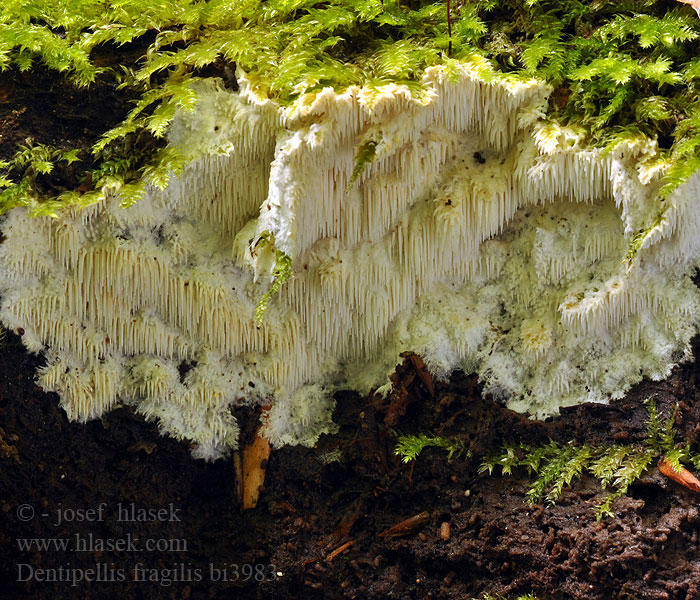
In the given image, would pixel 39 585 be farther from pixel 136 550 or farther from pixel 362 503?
pixel 362 503

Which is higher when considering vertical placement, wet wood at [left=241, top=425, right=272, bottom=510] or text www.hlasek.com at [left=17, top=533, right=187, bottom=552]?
wet wood at [left=241, top=425, right=272, bottom=510]

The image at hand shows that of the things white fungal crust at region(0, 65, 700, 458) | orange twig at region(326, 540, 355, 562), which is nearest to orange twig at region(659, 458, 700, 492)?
white fungal crust at region(0, 65, 700, 458)

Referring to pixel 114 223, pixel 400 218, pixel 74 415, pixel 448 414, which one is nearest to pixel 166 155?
pixel 114 223

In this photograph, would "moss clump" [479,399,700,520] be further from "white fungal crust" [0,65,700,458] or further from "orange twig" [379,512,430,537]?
"orange twig" [379,512,430,537]

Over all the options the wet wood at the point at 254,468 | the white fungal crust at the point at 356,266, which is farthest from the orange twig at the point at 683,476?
the wet wood at the point at 254,468

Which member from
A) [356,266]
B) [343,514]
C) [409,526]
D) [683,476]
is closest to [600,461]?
[683,476]
